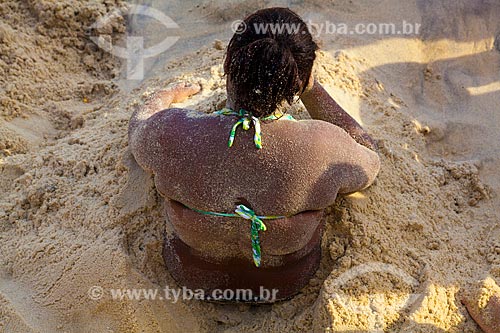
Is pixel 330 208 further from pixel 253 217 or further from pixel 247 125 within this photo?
pixel 247 125

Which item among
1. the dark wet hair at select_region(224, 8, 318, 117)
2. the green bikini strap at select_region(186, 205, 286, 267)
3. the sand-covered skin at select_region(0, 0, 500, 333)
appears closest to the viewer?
the dark wet hair at select_region(224, 8, 318, 117)

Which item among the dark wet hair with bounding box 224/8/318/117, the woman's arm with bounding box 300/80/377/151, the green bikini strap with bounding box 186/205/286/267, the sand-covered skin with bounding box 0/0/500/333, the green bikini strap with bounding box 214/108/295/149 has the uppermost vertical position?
the dark wet hair with bounding box 224/8/318/117

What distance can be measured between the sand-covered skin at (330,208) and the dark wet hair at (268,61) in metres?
0.68

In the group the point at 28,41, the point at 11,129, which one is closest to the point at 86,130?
the point at 11,129

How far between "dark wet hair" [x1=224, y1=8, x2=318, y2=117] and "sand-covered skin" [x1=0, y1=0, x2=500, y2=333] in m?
0.68

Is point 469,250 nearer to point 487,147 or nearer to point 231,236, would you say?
point 487,147

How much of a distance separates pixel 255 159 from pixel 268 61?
12.0 inches

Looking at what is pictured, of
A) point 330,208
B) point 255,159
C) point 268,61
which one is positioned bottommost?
point 330,208

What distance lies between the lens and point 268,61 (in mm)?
1714

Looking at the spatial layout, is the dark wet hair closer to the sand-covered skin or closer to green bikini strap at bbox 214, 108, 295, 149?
green bikini strap at bbox 214, 108, 295, 149

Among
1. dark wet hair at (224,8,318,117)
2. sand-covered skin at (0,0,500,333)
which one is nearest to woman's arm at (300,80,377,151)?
sand-covered skin at (0,0,500,333)

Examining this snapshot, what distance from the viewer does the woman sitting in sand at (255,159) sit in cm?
177

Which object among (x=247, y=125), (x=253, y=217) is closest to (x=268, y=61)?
(x=247, y=125)

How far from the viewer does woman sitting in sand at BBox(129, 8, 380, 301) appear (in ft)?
5.81
